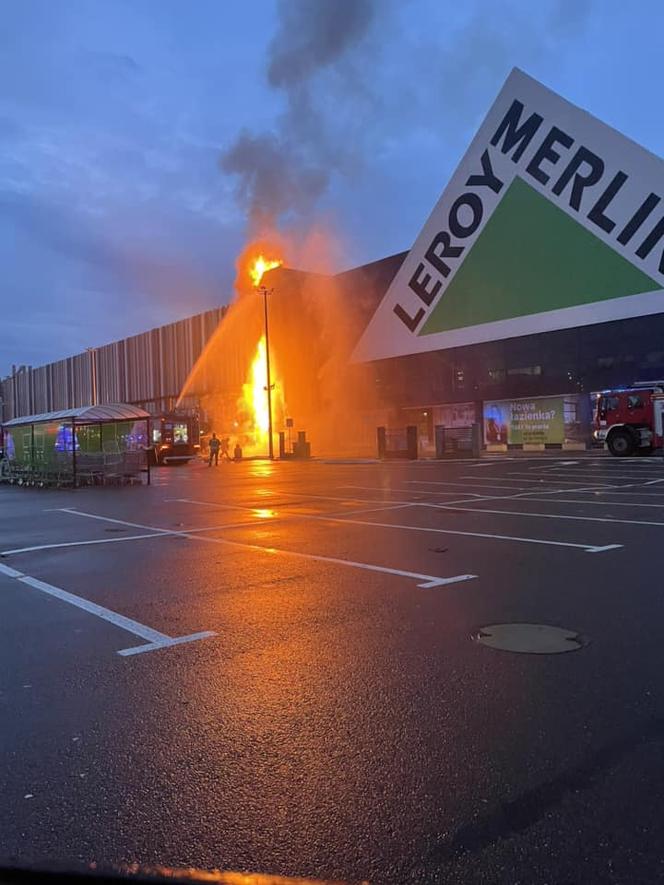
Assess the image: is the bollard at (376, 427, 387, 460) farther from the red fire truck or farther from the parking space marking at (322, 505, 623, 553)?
the parking space marking at (322, 505, 623, 553)

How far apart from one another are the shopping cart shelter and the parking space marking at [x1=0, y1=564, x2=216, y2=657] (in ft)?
48.6

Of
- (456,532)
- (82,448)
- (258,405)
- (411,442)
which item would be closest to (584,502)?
(456,532)

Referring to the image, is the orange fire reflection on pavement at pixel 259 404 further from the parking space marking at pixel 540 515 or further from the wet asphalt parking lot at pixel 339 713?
the wet asphalt parking lot at pixel 339 713

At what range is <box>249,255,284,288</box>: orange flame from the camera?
130ft

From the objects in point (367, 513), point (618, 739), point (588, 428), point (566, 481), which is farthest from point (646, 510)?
point (588, 428)

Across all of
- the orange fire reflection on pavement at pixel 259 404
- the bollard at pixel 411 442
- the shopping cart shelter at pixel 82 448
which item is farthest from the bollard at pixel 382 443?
the orange fire reflection on pavement at pixel 259 404

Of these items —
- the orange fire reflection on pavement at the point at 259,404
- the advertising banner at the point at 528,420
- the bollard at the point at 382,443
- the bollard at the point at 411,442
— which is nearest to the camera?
the bollard at the point at 411,442

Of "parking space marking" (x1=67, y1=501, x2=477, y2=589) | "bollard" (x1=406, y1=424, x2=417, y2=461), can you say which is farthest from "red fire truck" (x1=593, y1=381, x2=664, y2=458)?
"parking space marking" (x1=67, y1=501, x2=477, y2=589)

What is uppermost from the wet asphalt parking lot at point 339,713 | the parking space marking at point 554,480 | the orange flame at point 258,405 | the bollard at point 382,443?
the orange flame at point 258,405

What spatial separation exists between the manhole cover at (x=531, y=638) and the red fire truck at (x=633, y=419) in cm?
2220

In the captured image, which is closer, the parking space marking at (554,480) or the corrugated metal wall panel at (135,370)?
the parking space marking at (554,480)

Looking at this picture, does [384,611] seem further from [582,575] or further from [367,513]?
[367,513]

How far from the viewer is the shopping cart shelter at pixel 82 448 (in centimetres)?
2153

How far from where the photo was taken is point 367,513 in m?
12.2
